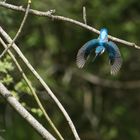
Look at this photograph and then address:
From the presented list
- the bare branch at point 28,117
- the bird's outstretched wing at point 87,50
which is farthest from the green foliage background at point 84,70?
the bird's outstretched wing at point 87,50

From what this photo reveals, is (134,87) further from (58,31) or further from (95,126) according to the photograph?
(58,31)

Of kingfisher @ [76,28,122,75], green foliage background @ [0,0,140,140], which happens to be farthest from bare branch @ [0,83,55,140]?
green foliage background @ [0,0,140,140]

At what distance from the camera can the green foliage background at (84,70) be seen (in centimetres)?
568

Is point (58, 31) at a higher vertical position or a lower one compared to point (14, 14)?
higher

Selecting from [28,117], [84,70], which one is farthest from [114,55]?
[84,70]

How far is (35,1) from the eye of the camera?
511cm

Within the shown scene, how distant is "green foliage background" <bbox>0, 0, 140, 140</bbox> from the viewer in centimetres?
568

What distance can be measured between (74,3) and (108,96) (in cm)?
103

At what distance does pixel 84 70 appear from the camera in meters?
6.22

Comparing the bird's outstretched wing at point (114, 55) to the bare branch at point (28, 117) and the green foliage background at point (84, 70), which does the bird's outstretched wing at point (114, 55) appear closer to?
the bare branch at point (28, 117)

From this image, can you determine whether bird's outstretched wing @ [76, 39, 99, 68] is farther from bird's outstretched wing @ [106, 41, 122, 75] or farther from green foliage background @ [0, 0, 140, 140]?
green foliage background @ [0, 0, 140, 140]

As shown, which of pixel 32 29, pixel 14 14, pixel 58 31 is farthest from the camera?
pixel 58 31

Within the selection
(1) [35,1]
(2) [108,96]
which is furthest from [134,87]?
(1) [35,1]

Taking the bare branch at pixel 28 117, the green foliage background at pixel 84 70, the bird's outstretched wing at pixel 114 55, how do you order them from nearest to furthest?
the bird's outstretched wing at pixel 114 55
the bare branch at pixel 28 117
the green foliage background at pixel 84 70
